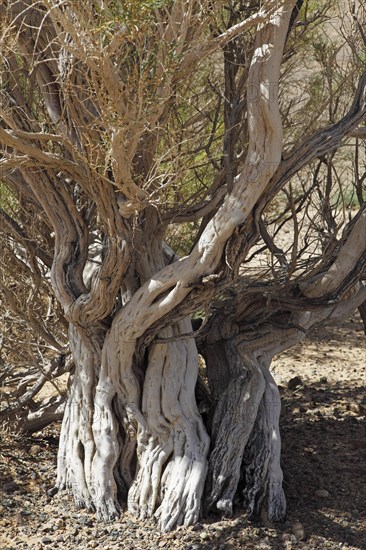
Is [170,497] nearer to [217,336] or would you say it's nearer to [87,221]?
[217,336]

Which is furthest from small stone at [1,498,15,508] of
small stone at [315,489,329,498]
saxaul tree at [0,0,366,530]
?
small stone at [315,489,329,498]

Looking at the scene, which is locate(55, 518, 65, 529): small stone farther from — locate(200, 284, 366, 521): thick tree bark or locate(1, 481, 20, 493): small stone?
A: locate(200, 284, 366, 521): thick tree bark

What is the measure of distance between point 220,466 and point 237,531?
0.38 meters

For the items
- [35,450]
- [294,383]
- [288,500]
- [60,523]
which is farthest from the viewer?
[294,383]

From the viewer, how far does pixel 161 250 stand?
5.79 m

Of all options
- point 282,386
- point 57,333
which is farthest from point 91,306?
point 282,386

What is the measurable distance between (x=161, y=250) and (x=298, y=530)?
183 centimetres

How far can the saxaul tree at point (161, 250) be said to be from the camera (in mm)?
4754

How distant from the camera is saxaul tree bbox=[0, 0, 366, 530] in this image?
15.6 feet

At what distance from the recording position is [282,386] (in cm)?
805

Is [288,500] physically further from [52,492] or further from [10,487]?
[10,487]

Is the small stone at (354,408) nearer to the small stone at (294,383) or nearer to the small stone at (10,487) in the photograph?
the small stone at (294,383)

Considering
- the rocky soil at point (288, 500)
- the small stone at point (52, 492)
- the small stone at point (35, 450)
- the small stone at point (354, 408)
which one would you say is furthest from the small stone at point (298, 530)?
the small stone at point (354, 408)

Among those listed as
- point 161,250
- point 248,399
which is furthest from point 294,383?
point 161,250
